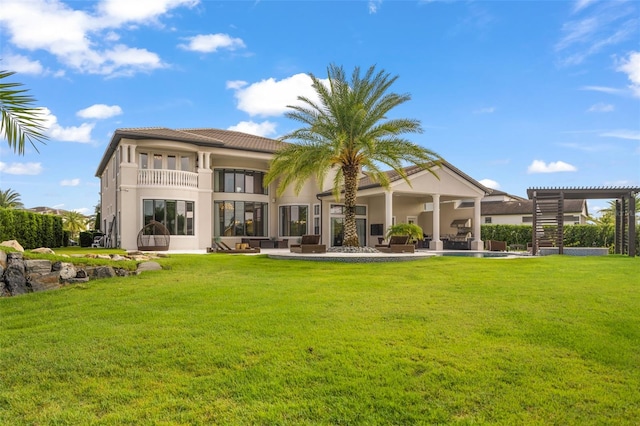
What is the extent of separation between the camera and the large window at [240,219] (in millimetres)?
28909

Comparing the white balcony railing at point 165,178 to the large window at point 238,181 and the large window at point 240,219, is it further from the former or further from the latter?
the large window at point 240,219

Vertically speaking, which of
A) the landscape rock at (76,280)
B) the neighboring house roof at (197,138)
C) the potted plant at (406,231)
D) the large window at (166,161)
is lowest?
the landscape rock at (76,280)

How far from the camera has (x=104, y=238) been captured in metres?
30.4

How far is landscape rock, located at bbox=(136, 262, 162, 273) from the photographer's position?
13294mm

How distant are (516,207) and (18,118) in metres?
50.1

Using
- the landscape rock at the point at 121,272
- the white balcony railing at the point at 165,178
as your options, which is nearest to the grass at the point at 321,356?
the landscape rock at the point at 121,272

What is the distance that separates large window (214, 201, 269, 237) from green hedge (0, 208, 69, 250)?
977 centimetres

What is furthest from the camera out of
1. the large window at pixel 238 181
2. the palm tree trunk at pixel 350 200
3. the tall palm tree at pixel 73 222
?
→ the tall palm tree at pixel 73 222

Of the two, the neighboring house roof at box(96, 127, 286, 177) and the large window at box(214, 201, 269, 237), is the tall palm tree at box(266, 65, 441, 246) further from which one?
the large window at box(214, 201, 269, 237)

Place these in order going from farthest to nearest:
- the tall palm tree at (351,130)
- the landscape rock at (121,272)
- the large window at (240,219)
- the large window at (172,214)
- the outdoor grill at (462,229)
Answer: the outdoor grill at (462,229) → the large window at (240,219) → the large window at (172,214) → the tall palm tree at (351,130) → the landscape rock at (121,272)

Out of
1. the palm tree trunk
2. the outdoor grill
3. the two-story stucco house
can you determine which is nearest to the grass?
the palm tree trunk

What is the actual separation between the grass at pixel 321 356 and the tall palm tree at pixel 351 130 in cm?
1141

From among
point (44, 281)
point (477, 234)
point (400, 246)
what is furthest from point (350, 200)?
point (44, 281)

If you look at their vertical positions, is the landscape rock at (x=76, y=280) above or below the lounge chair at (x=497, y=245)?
below
